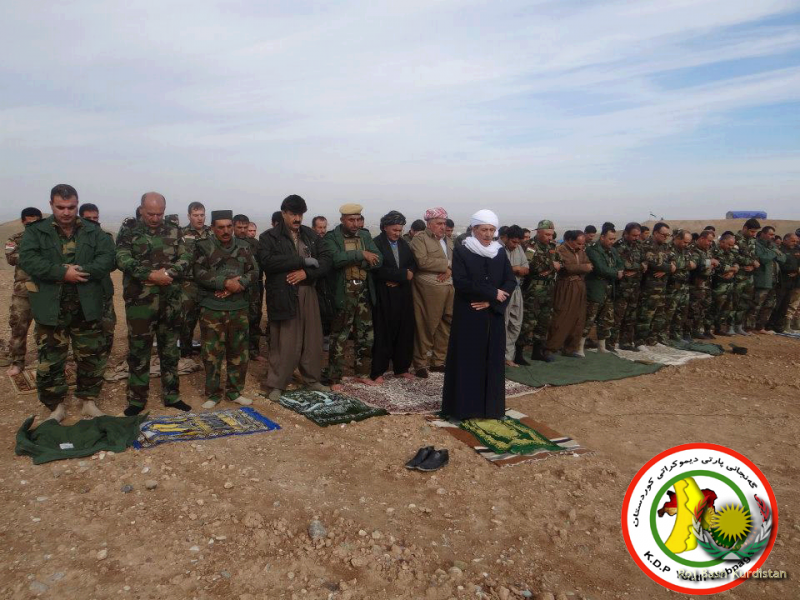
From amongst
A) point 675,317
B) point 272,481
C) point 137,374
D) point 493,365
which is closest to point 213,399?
point 137,374

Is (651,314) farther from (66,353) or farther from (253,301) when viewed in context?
(66,353)

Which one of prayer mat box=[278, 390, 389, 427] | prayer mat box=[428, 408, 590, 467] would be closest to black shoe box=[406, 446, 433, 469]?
prayer mat box=[428, 408, 590, 467]

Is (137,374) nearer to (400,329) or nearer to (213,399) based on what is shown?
(213,399)

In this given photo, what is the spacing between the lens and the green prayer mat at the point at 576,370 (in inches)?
262

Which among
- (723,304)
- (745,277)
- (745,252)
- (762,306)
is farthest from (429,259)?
(762,306)

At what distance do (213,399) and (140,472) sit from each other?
1602mm

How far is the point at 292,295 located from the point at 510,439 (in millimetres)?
2531

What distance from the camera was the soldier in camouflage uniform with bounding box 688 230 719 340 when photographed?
9109 millimetres

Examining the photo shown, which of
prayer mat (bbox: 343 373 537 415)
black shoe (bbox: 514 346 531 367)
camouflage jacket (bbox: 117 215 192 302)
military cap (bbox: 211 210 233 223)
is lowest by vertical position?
prayer mat (bbox: 343 373 537 415)

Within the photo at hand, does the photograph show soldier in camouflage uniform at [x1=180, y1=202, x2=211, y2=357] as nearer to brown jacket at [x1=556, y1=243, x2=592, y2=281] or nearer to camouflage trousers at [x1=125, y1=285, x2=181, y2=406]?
camouflage trousers at [x1=125, y1=285, x2=181, y2=406]

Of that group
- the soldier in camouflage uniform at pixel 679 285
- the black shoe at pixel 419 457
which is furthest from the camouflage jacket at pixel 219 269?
the soldier in camouflage uniform at pixel 679 285

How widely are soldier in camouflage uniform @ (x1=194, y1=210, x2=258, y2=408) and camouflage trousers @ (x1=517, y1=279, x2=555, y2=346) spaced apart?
12.5 ft

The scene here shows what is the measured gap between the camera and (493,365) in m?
4.94

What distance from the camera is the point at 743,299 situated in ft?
33.4
